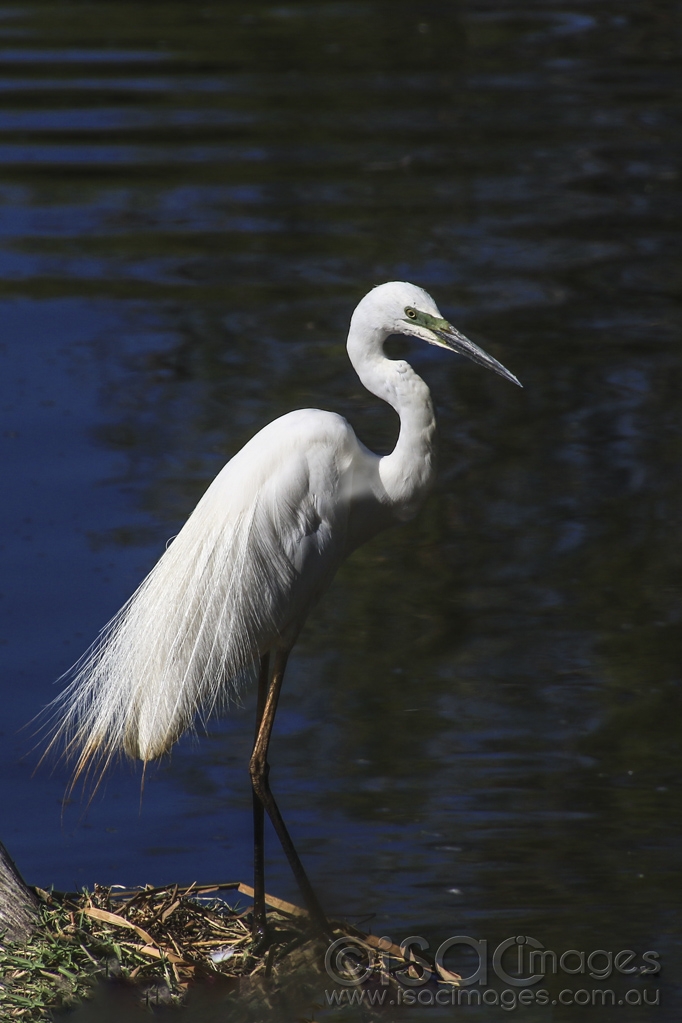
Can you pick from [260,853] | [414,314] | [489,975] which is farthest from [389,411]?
[489,975]

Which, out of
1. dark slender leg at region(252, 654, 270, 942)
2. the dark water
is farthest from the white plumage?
the dark water

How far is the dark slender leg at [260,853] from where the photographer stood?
330cm

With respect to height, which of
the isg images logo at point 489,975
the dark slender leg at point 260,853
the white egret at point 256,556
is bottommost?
the isg images logo at point 489,975

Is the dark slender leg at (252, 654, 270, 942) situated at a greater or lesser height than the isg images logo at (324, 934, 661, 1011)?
greater

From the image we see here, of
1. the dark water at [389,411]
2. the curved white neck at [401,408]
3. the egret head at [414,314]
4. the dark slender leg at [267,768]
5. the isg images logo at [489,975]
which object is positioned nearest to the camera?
the isg images logo at [489,975]

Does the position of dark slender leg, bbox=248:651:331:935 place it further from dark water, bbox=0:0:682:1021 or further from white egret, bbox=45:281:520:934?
dark water, bbox=0:0:682:1021

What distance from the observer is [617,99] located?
11.0 m

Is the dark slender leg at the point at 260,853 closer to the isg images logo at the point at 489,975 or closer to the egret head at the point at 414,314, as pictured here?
the isg images logo at the point at 489,975

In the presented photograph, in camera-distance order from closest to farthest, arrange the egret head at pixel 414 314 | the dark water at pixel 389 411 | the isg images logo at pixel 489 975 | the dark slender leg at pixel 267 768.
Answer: the isg images logo at pixel 489 975 < the egret head at pixel 414 314 < the dark slender leg at pixel 267 768 < the dark water at pixel 389 411

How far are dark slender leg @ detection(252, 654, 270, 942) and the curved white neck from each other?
0.61 metres

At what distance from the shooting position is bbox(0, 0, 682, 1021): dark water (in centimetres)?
395

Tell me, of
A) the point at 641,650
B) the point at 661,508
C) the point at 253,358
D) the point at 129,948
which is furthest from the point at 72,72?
the point at 129,948

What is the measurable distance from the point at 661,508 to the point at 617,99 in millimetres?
6293

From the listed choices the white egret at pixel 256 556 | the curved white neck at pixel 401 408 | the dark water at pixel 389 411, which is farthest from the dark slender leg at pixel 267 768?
the curved white neck at pixel 401 408
